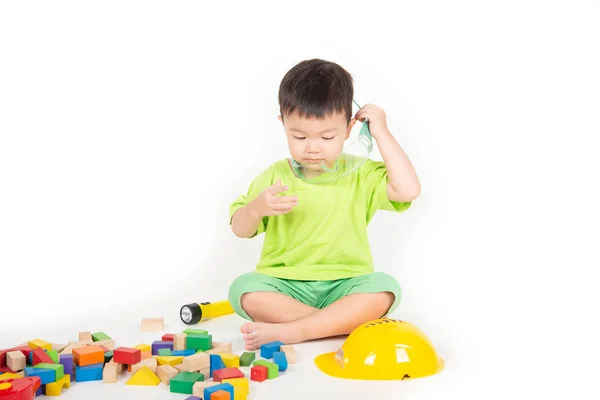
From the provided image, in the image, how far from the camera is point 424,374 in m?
1.70

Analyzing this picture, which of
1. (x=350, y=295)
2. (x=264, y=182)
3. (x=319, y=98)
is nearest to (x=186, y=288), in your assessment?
(x=264, y=182)

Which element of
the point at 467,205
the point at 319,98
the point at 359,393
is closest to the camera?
the point at 359,393

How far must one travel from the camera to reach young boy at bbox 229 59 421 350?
1.98m

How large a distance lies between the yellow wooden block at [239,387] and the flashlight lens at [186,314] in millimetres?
612

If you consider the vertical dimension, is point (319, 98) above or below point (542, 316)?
above

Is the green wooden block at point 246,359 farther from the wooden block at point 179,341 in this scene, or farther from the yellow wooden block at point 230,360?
the wooden block at point 179,341

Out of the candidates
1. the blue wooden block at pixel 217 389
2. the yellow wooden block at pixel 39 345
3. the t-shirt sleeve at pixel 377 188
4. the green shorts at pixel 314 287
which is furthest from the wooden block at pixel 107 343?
the t-shirt sleeve at pixel 377 188

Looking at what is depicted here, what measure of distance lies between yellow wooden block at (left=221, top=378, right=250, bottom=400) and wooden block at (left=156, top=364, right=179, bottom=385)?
138 mm

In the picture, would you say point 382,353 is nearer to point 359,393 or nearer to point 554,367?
point 359,393

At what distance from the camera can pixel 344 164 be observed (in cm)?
216

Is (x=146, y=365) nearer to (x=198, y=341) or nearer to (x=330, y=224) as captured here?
(x=198, y=341)

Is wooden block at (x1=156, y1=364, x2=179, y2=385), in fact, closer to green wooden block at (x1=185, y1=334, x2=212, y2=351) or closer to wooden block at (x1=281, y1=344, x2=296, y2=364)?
green wooden block at (x1=185, y1=334, x2=212, y2=351)

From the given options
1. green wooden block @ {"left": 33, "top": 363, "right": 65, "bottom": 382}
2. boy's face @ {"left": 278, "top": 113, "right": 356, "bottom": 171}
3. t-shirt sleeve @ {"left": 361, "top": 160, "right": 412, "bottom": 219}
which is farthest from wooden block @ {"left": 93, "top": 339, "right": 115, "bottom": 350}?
t-shirt sleeve @ {"left": 361, "top": 160, "right": 412, "bottom": 219}

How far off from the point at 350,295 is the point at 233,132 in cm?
100
